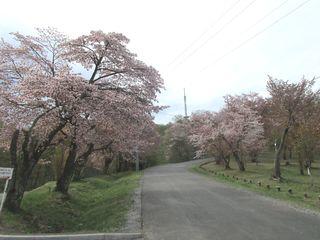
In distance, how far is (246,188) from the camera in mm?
20484

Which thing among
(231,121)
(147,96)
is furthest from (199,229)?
(231,121)

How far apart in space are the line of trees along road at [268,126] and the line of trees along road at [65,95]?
10435 millimetres

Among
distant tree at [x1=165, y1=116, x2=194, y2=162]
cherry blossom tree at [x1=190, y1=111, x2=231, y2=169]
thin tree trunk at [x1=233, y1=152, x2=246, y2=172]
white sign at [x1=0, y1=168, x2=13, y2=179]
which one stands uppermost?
distant tree at [x1=165, y1=116, x2=194, y2=162]

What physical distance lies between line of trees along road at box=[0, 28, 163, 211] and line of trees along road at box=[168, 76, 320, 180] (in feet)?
34.2

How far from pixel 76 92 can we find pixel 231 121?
24224mm

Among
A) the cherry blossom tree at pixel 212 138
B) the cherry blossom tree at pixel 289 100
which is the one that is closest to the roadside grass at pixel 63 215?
the cherry blossom tree at pixel 289 100

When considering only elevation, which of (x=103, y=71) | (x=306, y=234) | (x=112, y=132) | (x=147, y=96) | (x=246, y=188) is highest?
(x=103, y=71)

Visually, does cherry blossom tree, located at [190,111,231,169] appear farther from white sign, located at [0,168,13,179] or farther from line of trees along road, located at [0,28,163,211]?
white sign, located at [0,168,13,179]

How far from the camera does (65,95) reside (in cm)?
1404

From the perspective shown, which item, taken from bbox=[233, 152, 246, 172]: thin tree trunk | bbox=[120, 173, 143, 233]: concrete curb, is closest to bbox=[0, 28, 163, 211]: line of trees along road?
bbox=[120, 173, 143, 233]: concrete curb

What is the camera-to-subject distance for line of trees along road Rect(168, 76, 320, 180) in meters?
25.4

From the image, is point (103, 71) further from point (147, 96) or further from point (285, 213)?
point (285, 213)

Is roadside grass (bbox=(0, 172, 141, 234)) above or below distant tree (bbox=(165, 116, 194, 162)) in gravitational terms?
below

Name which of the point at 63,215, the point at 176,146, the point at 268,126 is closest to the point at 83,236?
the point at 63,215
